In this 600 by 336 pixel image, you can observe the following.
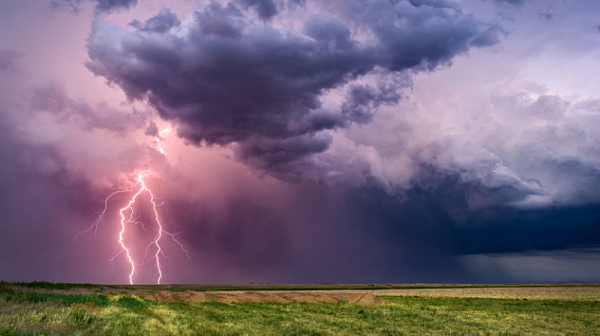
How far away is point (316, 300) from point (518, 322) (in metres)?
24.4

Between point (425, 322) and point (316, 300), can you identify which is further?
point (316, 300)

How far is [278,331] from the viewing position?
21406 millimetres

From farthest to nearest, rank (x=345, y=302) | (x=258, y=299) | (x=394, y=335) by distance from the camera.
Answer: (x=258, y=299) → (x=345, y=302) → (x=394, y=335)

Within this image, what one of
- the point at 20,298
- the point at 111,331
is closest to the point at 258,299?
the point at 20,298

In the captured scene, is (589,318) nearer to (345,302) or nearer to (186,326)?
(345,302)

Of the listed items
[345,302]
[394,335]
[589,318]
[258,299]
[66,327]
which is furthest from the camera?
[258,299]

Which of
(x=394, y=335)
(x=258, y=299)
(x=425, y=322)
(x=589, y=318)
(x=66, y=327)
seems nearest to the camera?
(x=66, y=327)

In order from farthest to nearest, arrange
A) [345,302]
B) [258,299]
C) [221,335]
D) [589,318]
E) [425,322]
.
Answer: [258,299], [345,302], [589,318], [425,322], [221,335]

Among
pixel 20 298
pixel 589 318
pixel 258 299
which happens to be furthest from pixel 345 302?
pixel 20 298

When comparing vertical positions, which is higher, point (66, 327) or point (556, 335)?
point (66, 327)

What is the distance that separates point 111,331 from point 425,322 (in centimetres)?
2050

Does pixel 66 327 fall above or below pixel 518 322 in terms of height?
above

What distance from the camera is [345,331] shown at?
2175 cm

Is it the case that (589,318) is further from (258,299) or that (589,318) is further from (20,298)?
(20,298)
